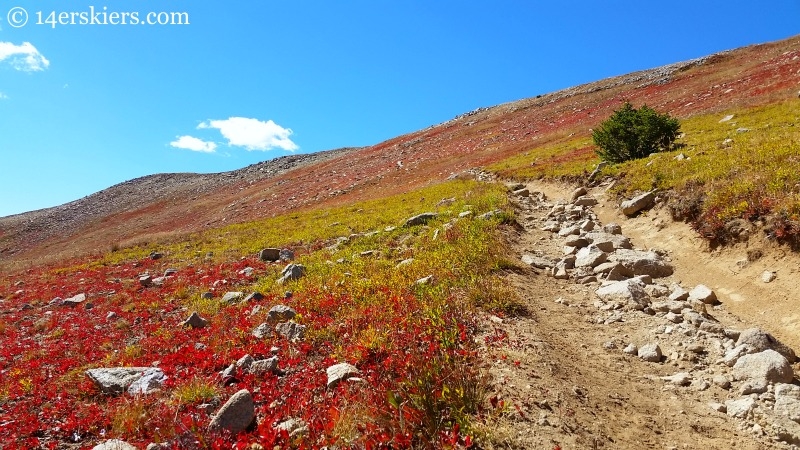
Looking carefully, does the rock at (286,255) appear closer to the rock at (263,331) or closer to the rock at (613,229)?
the rock at (263,331)

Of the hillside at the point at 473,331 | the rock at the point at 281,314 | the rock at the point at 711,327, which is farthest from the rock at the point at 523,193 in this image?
the rock at the point at 711,327

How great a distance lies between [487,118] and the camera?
230ft

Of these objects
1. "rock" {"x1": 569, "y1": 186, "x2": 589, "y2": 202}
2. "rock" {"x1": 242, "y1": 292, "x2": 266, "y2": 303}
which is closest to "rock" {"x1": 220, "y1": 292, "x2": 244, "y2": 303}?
"rock" {"x1": 242, "y1": 292, "x2": 266, "y2": 303}

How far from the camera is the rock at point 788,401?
510cm

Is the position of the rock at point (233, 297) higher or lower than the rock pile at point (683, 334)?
higher

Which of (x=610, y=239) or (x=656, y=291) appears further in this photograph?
(x=610, y=239)

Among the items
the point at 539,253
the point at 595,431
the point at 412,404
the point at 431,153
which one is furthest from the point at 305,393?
the point at 431,153

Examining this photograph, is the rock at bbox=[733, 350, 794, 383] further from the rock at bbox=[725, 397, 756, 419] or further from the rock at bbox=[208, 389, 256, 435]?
the rock at bbox=[208, 389, 256, 435]

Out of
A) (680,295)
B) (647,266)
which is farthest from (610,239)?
(680,295)

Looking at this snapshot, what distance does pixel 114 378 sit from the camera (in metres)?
7.98

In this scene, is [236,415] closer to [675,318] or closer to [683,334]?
[683,334]

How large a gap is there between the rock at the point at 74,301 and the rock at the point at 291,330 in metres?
11.8

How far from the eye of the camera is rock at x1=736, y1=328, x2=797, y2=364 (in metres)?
6.34

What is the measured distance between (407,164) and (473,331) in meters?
43.5
